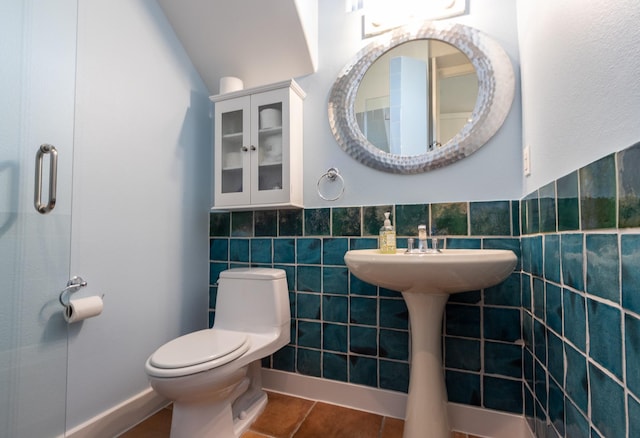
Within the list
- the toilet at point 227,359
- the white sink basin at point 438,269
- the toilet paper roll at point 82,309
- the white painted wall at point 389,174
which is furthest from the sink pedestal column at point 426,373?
the toilet paper roll at point 82,309

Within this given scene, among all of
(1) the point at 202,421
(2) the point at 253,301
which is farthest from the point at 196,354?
(2) the point at 253,301

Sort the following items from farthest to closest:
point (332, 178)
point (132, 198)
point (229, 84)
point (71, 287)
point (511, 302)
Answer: point (229, 84) < point (332, 178) < point (132, 198) < point (511, 302) < point (71, 287)

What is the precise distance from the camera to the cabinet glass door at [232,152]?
1.64m

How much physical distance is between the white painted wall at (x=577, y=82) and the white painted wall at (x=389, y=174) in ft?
0.29

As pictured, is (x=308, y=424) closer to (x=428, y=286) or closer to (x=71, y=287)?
(x=428, y=286)

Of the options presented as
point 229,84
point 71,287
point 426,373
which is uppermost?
point 229,84

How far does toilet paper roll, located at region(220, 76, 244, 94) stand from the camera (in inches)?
66.0

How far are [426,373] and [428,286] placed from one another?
0.40 meters

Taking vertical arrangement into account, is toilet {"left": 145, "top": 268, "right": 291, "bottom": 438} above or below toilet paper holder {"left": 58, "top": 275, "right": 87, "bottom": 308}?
below

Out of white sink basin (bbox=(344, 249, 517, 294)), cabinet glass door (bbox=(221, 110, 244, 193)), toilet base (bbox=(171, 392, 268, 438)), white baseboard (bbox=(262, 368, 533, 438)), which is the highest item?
cabinet glass door (bbox=(221, 110, 244, 193))

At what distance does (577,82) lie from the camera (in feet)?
2.49

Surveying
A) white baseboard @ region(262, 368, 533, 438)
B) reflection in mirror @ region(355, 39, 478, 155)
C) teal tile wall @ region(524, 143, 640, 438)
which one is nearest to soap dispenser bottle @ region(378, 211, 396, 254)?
reflection in mirror @ region(355, 39, 478, 155)

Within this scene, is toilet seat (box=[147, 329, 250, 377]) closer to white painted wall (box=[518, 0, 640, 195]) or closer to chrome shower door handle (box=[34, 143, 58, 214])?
chrome shower door handle (box=[34, 143, 58, 214])

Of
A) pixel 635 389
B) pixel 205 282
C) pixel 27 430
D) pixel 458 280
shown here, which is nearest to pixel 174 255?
pixel 205 282
